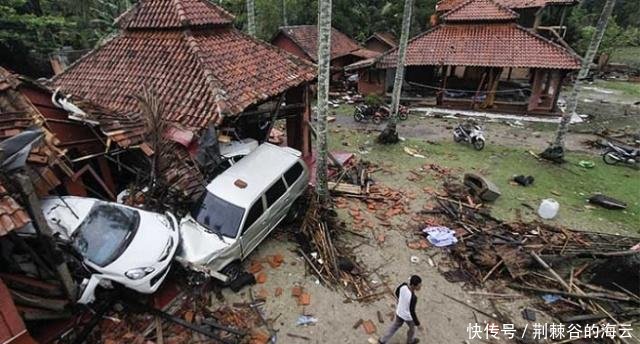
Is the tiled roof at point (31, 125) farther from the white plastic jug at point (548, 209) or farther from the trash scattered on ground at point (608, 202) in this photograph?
the trash scattered on ground at point (608, 202)

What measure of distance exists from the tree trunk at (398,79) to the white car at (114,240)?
1115cm

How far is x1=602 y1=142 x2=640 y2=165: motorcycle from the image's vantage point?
555 inches

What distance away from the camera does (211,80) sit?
9.19m

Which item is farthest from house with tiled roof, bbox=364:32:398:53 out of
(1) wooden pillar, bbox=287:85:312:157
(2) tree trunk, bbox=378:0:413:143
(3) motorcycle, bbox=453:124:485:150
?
(1) wooden pillar, bbox=287:85:312:157

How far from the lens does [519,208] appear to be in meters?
10.9

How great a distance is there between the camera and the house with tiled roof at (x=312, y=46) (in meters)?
25.8

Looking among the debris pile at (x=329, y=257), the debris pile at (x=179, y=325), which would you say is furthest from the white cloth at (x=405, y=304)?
the debris pile at (x=179, y=325)

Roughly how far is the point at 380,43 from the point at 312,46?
24.5 feet

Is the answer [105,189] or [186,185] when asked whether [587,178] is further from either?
[105,189]

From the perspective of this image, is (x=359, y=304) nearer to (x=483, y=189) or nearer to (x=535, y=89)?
(x=483, y=189)

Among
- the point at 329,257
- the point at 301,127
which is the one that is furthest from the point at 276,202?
the point at 301,127

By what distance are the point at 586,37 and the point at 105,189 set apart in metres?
39.5

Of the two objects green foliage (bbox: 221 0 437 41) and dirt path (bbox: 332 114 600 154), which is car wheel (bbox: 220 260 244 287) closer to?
dirt path (bbox: 332 114 600 154)

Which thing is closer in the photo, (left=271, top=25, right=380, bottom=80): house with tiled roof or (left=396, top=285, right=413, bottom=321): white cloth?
(left=396, top=285, right=413, bottom=321): white cloth
